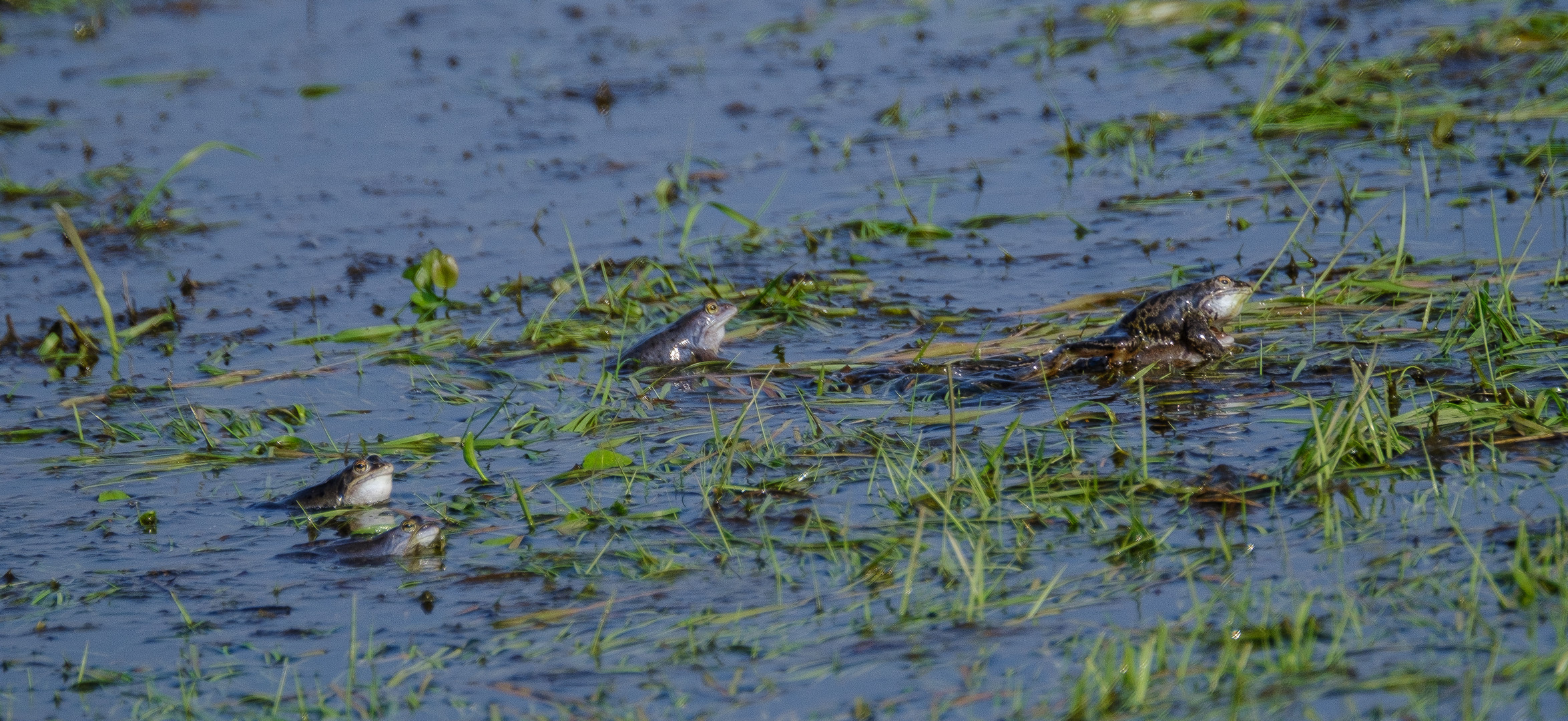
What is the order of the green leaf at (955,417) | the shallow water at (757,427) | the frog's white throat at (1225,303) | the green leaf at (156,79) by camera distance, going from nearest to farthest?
the shallow water at (757,427), the green leaf at (955,417), the frog's white throat at (1225,303), the green leaf at (156,79)

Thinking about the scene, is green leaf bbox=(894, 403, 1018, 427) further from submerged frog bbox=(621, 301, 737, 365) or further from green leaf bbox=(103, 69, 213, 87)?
green leaf bbox=(103, 69, 213, 87)

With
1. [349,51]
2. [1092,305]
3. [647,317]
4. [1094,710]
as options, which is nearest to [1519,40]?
[1092,305]

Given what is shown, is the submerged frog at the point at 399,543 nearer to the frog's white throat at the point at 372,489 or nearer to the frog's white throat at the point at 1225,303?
the frog's white throat at the point at 372,489

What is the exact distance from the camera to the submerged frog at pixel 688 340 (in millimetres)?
6816

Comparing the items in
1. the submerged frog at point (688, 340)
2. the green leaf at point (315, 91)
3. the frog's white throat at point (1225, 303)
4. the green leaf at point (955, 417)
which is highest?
the frog's white throat at point (1225, 303)

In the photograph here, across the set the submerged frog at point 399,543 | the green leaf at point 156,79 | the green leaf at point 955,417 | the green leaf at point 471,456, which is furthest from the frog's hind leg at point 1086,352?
the green leaf at point 156,79

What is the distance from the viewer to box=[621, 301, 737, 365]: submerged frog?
22.4 ft

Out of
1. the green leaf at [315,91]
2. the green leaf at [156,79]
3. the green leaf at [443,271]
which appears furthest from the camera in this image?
the green leaf at [156,79]

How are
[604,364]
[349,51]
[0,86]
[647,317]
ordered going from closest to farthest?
[604,364] → [647,317] → [0,86] → [349,51]

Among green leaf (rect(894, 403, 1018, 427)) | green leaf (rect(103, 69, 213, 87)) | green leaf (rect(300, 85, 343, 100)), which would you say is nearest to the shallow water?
green leaf (rect(894, 403, 1018, 427))

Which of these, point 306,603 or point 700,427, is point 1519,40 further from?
point 306,603

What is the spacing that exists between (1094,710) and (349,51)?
14.1m

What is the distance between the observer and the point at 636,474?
208 inches

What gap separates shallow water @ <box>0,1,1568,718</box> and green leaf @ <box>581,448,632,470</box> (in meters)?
0.08
